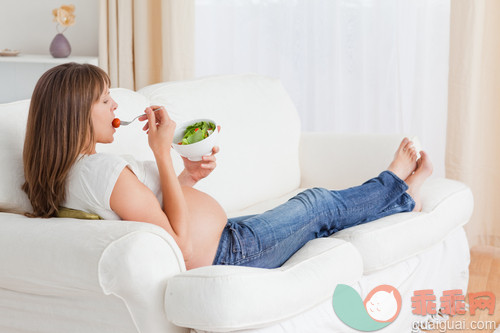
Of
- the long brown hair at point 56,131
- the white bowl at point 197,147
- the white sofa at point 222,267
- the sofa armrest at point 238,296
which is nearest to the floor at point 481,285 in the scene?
the white sofa at point 222,267

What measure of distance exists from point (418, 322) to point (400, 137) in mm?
746

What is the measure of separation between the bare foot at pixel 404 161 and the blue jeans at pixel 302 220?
0.08 m

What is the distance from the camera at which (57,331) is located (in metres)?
1.61

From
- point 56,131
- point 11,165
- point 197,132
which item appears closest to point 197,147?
point 197,132

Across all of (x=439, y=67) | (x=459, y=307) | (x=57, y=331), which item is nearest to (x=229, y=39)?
(x=439, y=67)

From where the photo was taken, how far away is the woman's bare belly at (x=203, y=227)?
1758 mm

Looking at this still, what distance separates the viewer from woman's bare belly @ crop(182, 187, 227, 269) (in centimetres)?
176

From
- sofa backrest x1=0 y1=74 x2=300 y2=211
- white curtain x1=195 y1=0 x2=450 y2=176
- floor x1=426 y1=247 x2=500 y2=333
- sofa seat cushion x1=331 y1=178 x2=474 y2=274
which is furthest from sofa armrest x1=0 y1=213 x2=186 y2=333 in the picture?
white curtain x1=195 y1=0 x2=450 y2=176

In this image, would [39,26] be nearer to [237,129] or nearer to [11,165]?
[237,129]

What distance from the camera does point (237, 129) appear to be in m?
2.55

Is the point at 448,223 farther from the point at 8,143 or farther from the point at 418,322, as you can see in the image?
the point at 8,143

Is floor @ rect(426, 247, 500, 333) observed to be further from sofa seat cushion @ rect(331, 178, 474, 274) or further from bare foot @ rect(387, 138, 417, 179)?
bare foot @ rect(387, 138, 417, 179)

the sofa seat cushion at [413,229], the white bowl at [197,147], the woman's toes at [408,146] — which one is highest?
the white bowl at [197,147]

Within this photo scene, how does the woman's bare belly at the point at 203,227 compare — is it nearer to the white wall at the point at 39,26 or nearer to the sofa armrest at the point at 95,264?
the sofa armrest at the point at 95,264
